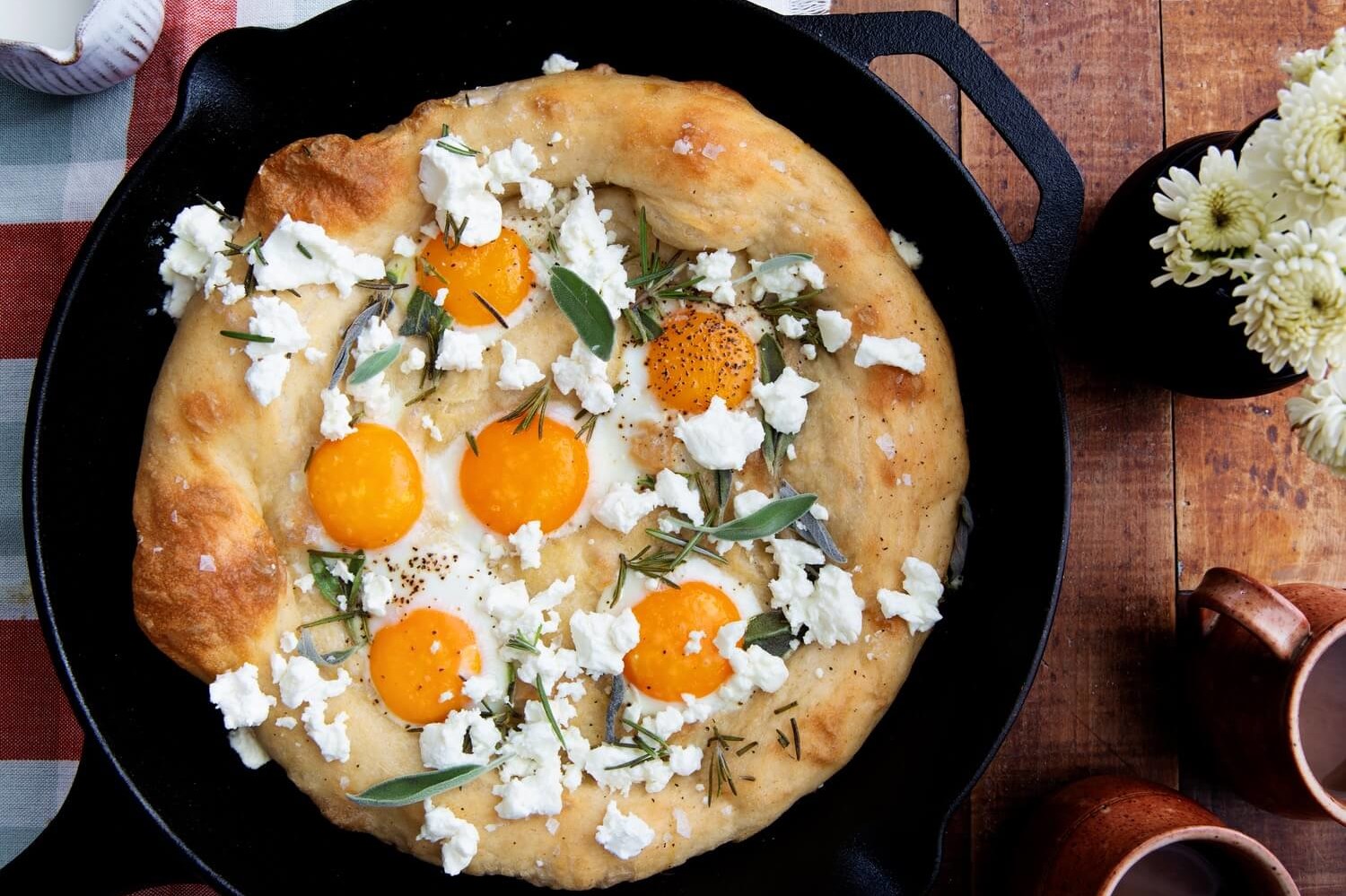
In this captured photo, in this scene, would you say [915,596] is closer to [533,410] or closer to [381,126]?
[533,410]

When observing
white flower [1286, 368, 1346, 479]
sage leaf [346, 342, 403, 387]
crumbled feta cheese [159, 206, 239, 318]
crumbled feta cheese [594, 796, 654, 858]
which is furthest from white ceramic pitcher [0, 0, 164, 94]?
white flower [1286, 368, 1346, 479]

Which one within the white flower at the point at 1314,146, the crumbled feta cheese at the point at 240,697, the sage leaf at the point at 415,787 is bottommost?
the sage leaf at the point at 415,787

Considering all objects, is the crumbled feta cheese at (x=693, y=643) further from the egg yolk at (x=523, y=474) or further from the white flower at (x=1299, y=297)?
the white flower at (x=1299, y=297)

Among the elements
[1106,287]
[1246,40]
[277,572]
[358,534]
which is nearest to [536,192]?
[358,534]

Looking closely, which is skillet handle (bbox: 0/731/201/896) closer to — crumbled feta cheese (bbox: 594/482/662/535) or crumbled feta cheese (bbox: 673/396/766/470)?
crumbled feta cheese (bbox: 594/482/662/535)

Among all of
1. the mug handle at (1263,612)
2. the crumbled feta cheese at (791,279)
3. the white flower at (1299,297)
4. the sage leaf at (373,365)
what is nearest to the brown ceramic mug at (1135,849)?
the mug handle at (1263,612)

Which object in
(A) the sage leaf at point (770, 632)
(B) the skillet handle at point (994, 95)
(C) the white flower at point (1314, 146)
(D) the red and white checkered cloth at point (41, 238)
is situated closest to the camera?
(C) the white flower at point (1314, 146)

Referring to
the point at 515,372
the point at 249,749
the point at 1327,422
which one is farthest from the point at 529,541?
the point at 1327,422
